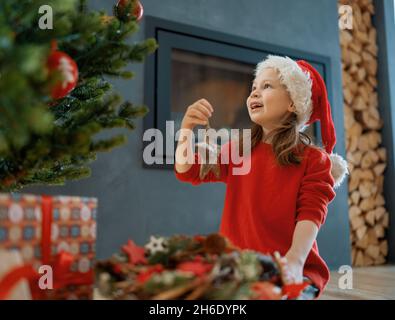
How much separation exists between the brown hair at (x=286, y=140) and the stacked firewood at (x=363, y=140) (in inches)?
80.1

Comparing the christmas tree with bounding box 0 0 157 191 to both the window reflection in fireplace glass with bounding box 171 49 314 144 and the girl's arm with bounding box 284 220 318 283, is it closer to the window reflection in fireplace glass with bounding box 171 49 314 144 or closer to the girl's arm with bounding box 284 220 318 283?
the girl's arm with bounding box 284 220 318 283

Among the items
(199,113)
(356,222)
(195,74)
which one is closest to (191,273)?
(199,113)

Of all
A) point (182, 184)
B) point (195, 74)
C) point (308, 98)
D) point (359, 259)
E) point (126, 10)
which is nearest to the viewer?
point (126, 10)

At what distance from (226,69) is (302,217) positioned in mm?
1638

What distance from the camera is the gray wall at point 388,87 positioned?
9.98 ft

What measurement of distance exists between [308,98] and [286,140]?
0.46 feet

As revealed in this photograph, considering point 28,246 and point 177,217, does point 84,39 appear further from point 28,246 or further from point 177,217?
point 177,217

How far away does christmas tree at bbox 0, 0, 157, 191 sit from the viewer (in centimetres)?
43

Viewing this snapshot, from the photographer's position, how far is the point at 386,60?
10.2 feet

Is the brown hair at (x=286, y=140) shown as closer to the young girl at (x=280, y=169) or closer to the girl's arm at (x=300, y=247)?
the young girl at (x=280, y=169)

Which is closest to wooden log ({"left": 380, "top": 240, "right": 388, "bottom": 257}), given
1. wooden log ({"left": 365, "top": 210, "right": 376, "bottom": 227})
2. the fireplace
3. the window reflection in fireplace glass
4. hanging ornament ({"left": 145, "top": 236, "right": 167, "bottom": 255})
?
wooden log ({"left": 365, "top": 210, "right": 376, "bottom": 227})

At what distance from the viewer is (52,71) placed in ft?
1.54

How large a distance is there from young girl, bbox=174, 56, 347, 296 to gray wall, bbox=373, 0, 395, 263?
221 cm

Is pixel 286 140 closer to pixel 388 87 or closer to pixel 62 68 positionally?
pixel 62 68
